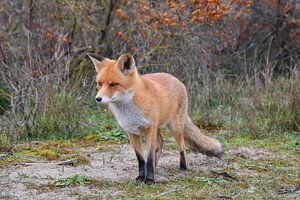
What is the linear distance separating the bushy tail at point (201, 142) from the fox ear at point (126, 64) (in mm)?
1380

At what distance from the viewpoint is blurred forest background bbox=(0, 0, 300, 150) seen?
833 centimetres

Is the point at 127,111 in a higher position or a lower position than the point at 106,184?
higher

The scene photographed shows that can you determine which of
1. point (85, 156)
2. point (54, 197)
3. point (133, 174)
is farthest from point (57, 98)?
point (54, 197)

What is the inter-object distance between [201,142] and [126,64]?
1.56 metres

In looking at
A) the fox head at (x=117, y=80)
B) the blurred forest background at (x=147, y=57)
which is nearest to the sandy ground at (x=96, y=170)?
the fox head at (x=117, y=80)

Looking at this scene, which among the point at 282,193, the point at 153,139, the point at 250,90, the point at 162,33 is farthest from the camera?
the point at 162,33

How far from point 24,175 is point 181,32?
22.6ft

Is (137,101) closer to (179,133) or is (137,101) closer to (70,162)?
(179,133)

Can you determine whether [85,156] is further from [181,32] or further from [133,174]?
[181,32]

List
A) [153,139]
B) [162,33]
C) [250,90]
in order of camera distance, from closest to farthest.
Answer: [153,139] < [250,90] < [162,33]

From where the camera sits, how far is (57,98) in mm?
8438

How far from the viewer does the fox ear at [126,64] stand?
17.8 feet

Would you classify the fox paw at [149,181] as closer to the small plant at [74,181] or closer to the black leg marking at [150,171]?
the black leg marking at [150,171]

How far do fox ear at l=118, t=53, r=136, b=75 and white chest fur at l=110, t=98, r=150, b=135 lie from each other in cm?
31
